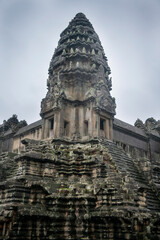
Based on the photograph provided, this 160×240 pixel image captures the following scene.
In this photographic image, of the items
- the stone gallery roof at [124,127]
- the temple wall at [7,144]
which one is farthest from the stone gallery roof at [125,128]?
the temple wall at [7,144]

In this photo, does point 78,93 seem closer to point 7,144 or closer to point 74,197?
point 74,197

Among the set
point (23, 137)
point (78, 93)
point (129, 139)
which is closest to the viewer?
point (78, 93)

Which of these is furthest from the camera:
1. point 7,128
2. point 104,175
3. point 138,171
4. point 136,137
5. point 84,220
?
point 7,128

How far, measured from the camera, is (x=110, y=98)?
24125 mm

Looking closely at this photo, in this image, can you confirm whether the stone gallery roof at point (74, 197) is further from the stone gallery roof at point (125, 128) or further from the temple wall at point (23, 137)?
the temple wall at point (23, 137)

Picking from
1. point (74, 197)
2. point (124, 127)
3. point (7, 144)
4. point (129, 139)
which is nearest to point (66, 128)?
point (74, 197)

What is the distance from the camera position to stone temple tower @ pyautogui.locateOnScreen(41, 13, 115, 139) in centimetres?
2233

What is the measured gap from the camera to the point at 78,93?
23859 millimetres

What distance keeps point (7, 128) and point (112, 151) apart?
25621 millimetres

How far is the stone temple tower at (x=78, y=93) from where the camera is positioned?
22328mm

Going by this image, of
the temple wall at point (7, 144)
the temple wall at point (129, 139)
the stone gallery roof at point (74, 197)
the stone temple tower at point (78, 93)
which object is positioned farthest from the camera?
the temple wall at point (7, 144)

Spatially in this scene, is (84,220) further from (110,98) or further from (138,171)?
(110,98)

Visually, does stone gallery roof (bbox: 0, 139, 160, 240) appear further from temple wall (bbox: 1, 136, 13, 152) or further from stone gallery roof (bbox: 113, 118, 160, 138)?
temple wall (bbox: 1, 136, 13, 152)

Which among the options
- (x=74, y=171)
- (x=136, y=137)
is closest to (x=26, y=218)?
(x=74, y=171)
